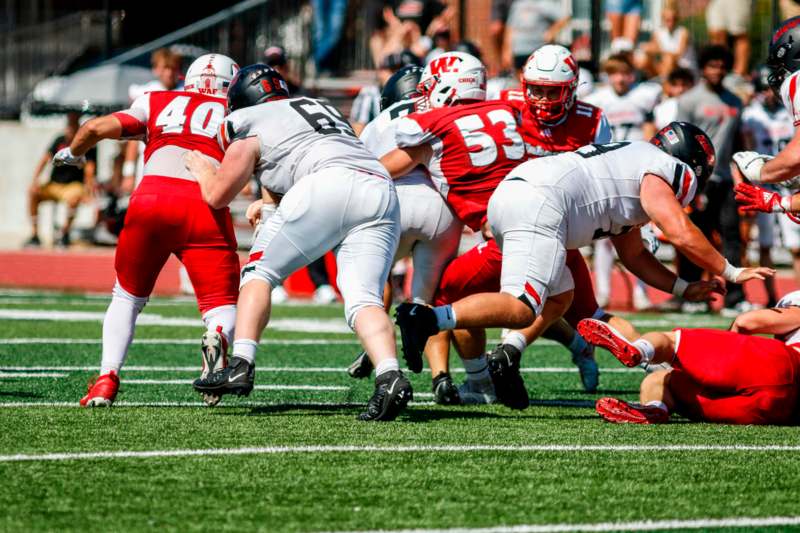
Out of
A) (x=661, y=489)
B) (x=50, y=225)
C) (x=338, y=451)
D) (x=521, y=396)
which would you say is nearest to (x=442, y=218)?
(x=521, y=396)

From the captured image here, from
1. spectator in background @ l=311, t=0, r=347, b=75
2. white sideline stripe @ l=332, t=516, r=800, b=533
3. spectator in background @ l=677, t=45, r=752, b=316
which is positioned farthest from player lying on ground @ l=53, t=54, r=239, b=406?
spectator in background @ l=311, t=0, r=347, b=75

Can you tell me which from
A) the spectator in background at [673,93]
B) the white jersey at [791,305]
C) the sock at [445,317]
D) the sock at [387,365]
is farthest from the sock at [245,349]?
the spectator in background at [673,93]

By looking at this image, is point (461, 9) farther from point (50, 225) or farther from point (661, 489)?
point (661, 489)

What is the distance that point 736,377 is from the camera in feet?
19.6

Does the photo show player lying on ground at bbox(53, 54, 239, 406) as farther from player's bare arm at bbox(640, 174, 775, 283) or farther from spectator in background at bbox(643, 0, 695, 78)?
spectator in background at bbox(643, 0, 695, 78)

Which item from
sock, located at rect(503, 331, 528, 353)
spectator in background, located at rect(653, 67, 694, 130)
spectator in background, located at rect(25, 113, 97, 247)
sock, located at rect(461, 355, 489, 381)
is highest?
spectator in background, located at rect(653, 67, 694, 130)

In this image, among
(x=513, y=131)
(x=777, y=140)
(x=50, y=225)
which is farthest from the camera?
(x=50, y=225)

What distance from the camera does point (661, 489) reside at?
4543 millimetres

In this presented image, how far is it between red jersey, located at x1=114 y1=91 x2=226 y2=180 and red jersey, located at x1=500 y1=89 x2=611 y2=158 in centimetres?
153

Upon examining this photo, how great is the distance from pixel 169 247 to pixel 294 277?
26.5 ft

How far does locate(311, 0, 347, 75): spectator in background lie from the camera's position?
61.1 ft

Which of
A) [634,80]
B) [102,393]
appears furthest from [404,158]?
[634,80]

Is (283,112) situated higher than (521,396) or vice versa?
(283,112)

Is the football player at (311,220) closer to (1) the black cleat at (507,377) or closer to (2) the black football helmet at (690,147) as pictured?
(1) the black cleat at (507,377)
